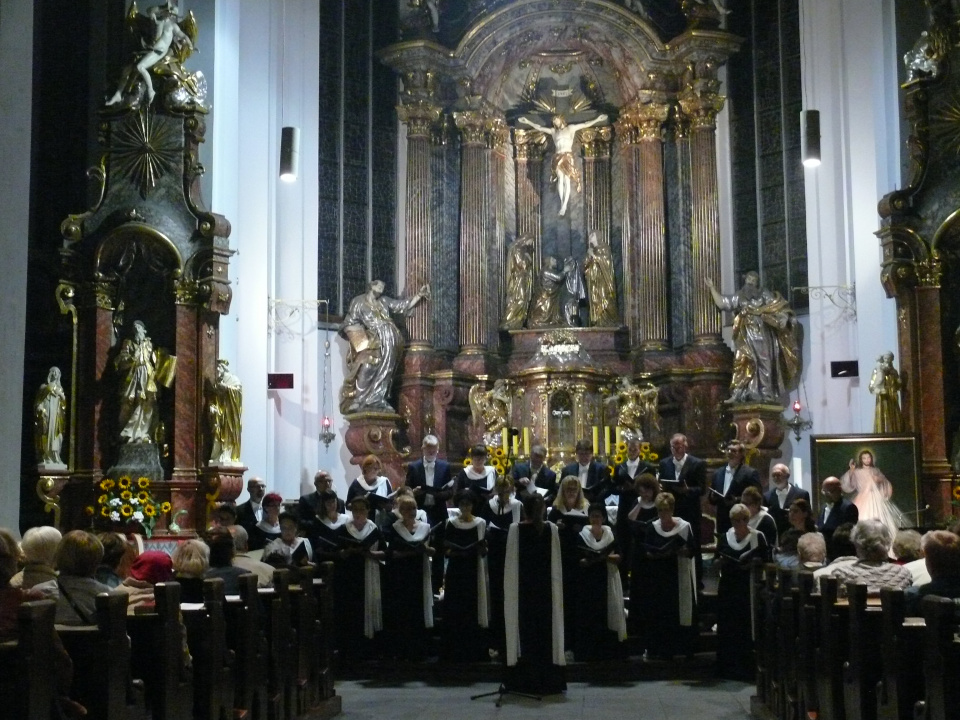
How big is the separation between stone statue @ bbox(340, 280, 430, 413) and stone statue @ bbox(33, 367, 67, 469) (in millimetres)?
5038

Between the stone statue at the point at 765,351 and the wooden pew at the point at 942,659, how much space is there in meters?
12.3

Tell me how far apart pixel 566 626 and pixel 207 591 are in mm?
4845

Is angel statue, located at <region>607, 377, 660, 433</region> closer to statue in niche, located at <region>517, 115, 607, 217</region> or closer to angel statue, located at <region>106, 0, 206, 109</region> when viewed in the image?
statue in niche, located at <region>517, 115, 607, 217</region>

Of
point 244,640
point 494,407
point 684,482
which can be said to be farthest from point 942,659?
point 494,407

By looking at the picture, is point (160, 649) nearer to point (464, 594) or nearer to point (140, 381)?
point (464, 594)

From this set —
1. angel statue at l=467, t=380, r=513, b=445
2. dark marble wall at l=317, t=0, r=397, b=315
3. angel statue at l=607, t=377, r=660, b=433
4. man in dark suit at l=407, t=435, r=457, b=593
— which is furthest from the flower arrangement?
angel statue at l=607, t=377, r=660, b=433

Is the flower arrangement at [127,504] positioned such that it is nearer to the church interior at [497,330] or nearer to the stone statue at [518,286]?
the church interior at [497,330]

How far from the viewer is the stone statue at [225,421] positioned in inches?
563

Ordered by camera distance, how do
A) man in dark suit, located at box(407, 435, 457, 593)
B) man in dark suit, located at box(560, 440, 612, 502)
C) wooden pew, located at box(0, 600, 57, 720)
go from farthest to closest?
man in dark suit, located at box(560, 440, 612, 502) → man in dark suit, located at box(407, 435, 457, 593) → wooden pew, located at box(0, 600, 57, 720)

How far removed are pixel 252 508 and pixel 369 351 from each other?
260 inches

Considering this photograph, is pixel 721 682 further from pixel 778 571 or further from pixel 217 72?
pixel 217 72

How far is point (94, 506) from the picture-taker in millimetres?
13883

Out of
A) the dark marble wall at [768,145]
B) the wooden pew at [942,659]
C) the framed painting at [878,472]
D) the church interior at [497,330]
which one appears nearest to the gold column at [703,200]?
the church interior at [497,330]

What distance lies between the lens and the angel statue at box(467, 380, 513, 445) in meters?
18.5
